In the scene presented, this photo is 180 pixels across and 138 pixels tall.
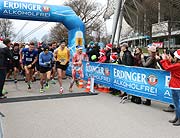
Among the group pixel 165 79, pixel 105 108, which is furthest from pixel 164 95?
pixel 105 108

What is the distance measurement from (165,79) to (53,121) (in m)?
3.08

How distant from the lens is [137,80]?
789 cm

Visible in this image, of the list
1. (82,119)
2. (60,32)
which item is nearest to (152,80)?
(82,119)

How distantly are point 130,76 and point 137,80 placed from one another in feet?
1.23

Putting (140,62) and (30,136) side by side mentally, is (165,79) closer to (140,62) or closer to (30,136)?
(140,62)

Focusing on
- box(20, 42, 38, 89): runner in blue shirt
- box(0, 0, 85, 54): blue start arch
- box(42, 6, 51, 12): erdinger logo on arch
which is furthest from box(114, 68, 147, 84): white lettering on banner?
box(42, 6, 51, 12): erdinger logo on arch

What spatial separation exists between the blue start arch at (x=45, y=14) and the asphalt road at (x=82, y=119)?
581 cm

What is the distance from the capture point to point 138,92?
783 cm

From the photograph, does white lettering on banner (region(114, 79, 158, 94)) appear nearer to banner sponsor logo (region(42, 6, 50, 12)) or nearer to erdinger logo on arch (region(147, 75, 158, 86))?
erdinger logo on arch (region(147, 75, 158, 86))

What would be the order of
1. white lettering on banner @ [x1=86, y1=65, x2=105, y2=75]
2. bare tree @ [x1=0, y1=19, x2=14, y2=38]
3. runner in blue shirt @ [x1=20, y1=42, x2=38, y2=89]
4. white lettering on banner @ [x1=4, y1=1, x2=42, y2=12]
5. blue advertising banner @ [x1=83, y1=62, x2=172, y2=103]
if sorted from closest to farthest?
blue advertising banner @ [x1=83, y1=62, x2=172, y2=103], white lettering on banner @ [x1=86, y1=65, x2=105, y2=75], runner in blue shirt @ [x1=20, y1=42, x2=38, y2=89], white lettering on banner @ [x1=4, y1=1, x2=42, y2=12], bare tree @ [x1=0, y1=19, x2=14, y2=38]

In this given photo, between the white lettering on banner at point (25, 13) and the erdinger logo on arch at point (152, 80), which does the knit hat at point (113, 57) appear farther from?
the white lettering on banner at point (25, 13)

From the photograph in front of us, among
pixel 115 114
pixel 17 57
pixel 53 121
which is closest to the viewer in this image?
pixel 53 121

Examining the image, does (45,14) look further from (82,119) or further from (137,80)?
(82,119)

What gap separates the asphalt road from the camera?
5.21 metres
